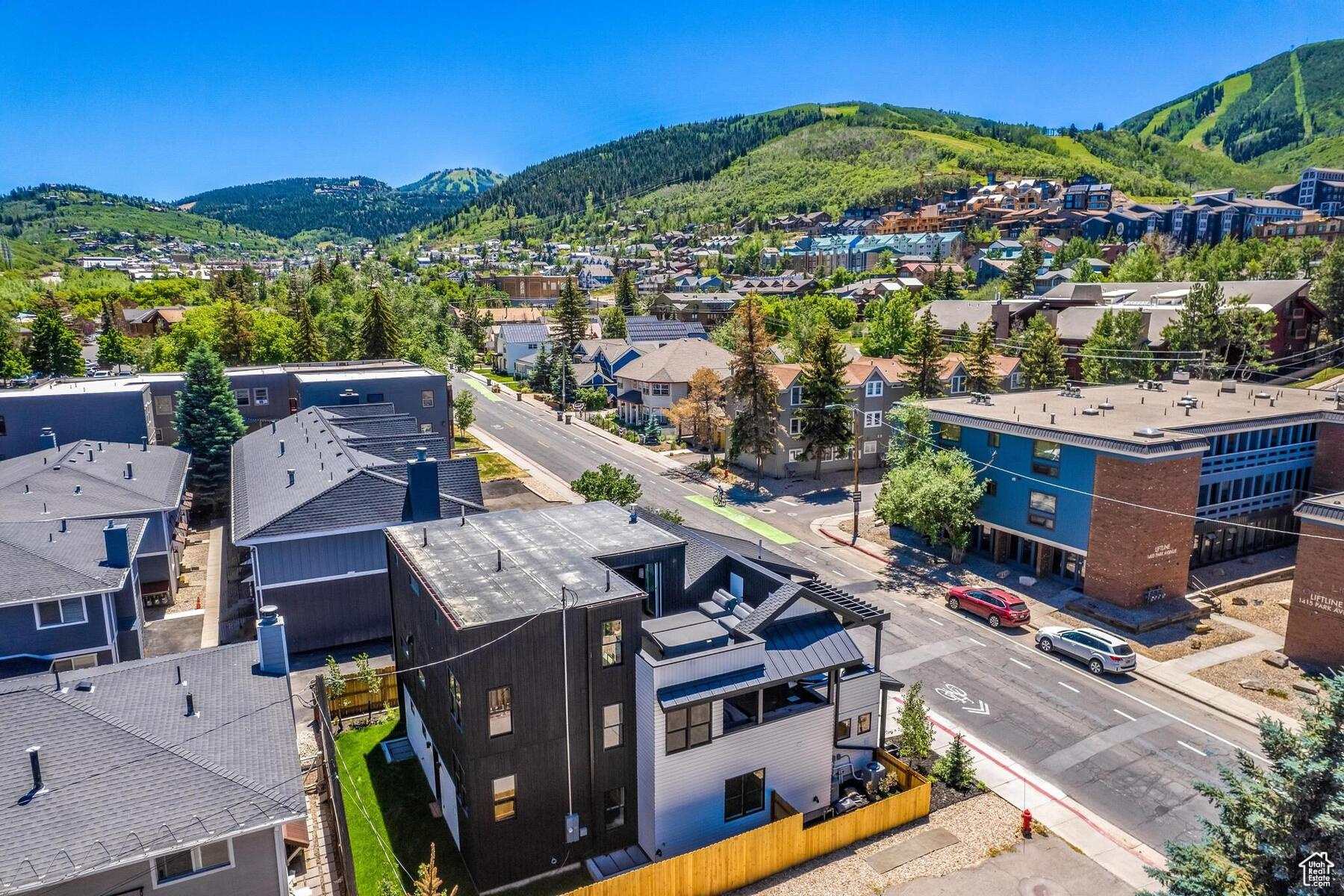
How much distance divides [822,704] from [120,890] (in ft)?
51.9

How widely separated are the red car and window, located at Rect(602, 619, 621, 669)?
20.7 meters

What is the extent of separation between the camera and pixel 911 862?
19.5 m

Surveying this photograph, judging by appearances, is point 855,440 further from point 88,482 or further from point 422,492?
point 88,482

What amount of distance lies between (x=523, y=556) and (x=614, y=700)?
212 inches

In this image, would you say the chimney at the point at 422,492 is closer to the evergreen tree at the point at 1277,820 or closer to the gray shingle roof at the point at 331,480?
the gray shingle roof at the point at 331,480

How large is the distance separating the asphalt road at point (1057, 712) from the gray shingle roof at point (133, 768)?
786 inches

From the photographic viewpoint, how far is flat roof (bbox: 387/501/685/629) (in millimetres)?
19297

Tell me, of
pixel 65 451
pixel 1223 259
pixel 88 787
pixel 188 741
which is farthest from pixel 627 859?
pixel 1223 259

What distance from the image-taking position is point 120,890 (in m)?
14.1

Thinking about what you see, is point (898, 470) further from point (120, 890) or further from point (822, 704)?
point (120, 890)

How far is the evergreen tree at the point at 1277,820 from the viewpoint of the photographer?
12.9 m

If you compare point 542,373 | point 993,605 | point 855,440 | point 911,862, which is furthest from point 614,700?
point 542,373

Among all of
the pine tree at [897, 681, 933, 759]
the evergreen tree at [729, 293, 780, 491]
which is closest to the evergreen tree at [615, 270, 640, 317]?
the evergreen tree at [729, 293, 780, 491]

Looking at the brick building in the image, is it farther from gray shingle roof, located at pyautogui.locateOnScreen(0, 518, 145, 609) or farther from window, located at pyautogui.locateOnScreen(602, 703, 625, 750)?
gray shingle roof, located at pyautogui.locateOnScreen(0, 518, 145, 609)
